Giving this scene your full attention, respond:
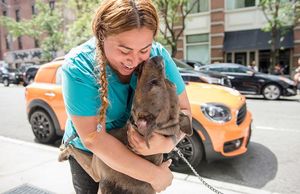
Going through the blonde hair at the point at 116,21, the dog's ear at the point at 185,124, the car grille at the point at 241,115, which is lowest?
the car grille at the point at 241,115

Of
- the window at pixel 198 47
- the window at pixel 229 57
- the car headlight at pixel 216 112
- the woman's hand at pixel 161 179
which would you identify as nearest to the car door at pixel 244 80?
the car headlight at pixel 216 112

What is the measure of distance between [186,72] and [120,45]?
23.4 feet

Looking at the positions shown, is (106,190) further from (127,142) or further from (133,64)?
(133,64)

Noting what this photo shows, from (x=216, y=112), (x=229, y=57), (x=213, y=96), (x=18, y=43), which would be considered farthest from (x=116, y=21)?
(x=18, y=43)

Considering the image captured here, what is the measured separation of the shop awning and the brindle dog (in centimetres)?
2129

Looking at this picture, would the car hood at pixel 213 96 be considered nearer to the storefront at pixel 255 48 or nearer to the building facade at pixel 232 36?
the storefront at pixel 255 48

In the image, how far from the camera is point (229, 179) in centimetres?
448

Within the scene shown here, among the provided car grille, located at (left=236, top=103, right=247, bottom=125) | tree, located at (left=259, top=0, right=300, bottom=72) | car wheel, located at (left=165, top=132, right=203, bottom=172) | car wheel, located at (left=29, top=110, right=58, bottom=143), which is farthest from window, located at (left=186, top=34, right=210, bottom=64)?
car wheel, located at (left=165, top=132, right=203, bottom=172)

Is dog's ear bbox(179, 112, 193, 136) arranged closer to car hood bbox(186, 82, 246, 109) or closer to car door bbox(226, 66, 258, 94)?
car hood bbox(186, 82, 246, 109)

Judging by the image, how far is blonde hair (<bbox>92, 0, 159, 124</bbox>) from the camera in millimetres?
1393

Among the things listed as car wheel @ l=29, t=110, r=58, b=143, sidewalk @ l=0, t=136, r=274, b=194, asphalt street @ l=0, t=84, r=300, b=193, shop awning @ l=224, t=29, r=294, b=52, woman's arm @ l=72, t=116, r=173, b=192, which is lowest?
asphalt street @ l=0, t=84, r=300, b=193

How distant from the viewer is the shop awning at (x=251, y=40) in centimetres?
2077

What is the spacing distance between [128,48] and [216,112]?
334 cm

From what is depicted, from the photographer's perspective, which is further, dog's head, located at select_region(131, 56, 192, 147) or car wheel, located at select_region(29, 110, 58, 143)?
car wheel, located at select_region(29, 110, 58, 143)
